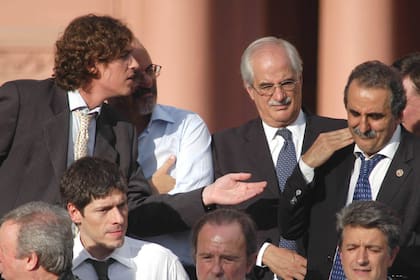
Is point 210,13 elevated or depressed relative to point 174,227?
elevated

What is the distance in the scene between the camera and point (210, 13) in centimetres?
1137

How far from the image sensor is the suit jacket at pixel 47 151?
28.8ft

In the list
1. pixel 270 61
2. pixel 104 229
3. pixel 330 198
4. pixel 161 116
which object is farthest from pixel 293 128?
pixel 104 229

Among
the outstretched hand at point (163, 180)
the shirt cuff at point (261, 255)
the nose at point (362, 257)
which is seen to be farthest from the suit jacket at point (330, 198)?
the outstretched hand at point (163, 180)

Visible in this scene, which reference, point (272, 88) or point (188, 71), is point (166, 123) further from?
point (188, 71)

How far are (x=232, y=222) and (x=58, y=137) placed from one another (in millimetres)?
972

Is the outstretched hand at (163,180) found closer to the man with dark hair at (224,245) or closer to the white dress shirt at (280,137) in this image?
the white dress shirt at (280,137)

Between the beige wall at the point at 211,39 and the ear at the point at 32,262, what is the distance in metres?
3.45

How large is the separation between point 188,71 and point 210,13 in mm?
402

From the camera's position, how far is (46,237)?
7.90 meters

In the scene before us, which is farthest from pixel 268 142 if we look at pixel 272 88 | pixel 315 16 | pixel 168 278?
pixel 315 16

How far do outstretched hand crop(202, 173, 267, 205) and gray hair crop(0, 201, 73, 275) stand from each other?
3.38ft

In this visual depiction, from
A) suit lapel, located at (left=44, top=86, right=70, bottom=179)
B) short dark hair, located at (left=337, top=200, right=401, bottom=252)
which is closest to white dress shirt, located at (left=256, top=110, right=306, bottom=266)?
short dark hair, located at (left=337, top=200, right=401, bottom=252)

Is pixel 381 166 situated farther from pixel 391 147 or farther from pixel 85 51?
pixel 85 51
